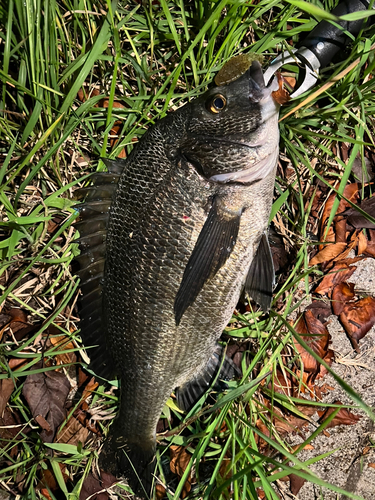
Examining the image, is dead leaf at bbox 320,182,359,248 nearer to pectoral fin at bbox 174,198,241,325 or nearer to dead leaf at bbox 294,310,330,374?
dead leaf at bbox 294,310,330,374

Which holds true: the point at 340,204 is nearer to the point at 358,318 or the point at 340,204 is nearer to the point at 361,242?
the point at 361,242

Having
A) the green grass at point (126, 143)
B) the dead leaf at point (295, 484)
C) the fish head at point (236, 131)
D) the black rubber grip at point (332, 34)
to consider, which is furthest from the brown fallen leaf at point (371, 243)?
the dead leaf at point (295, 484)

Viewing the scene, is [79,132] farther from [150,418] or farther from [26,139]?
[150,418]

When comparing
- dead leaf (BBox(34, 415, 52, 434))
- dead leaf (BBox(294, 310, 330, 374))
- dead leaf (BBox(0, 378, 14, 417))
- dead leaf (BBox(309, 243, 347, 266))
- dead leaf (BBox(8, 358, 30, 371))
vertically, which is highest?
dead leaf (BBox(309, 243, 347, 266))

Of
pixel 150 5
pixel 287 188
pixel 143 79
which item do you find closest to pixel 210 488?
pixel 287 188

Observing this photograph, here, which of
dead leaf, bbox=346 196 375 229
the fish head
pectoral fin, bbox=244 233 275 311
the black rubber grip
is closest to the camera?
the fish head

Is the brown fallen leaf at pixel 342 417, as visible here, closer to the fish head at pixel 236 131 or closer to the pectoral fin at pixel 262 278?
the pectoral fin at pixel 262 278

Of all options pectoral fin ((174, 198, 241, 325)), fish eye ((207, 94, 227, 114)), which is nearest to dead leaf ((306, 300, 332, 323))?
pectoral fin ((174, 198, 241, 325))
